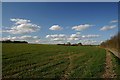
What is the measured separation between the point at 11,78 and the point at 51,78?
1996 millimetres

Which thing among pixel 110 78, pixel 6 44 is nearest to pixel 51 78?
pixel 110 78

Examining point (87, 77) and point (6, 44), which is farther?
point (6, 44)

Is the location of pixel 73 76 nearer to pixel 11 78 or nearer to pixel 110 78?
pixel 110 78

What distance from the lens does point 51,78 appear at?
40.2 ft

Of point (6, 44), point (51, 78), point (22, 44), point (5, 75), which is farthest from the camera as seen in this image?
point (22, 44)

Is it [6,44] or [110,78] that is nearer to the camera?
[110,78]

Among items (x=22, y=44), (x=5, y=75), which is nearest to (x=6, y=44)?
(x=22, y=44)

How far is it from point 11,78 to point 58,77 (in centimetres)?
237

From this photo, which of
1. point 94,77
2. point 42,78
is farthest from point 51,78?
point 94,77

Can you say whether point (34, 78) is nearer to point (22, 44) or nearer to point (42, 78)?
point (42, 78)

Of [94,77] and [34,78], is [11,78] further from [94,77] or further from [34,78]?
[94,77]

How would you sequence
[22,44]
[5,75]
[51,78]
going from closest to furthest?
[51,78] < [5,75] < [22,44]

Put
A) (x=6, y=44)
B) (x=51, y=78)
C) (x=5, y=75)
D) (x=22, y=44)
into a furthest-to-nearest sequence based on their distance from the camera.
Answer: (x=22, y=44) < (x=6, y=44) < (x=5, y=75) < (x=51, y=78)

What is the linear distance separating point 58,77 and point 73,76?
2.83 feet
